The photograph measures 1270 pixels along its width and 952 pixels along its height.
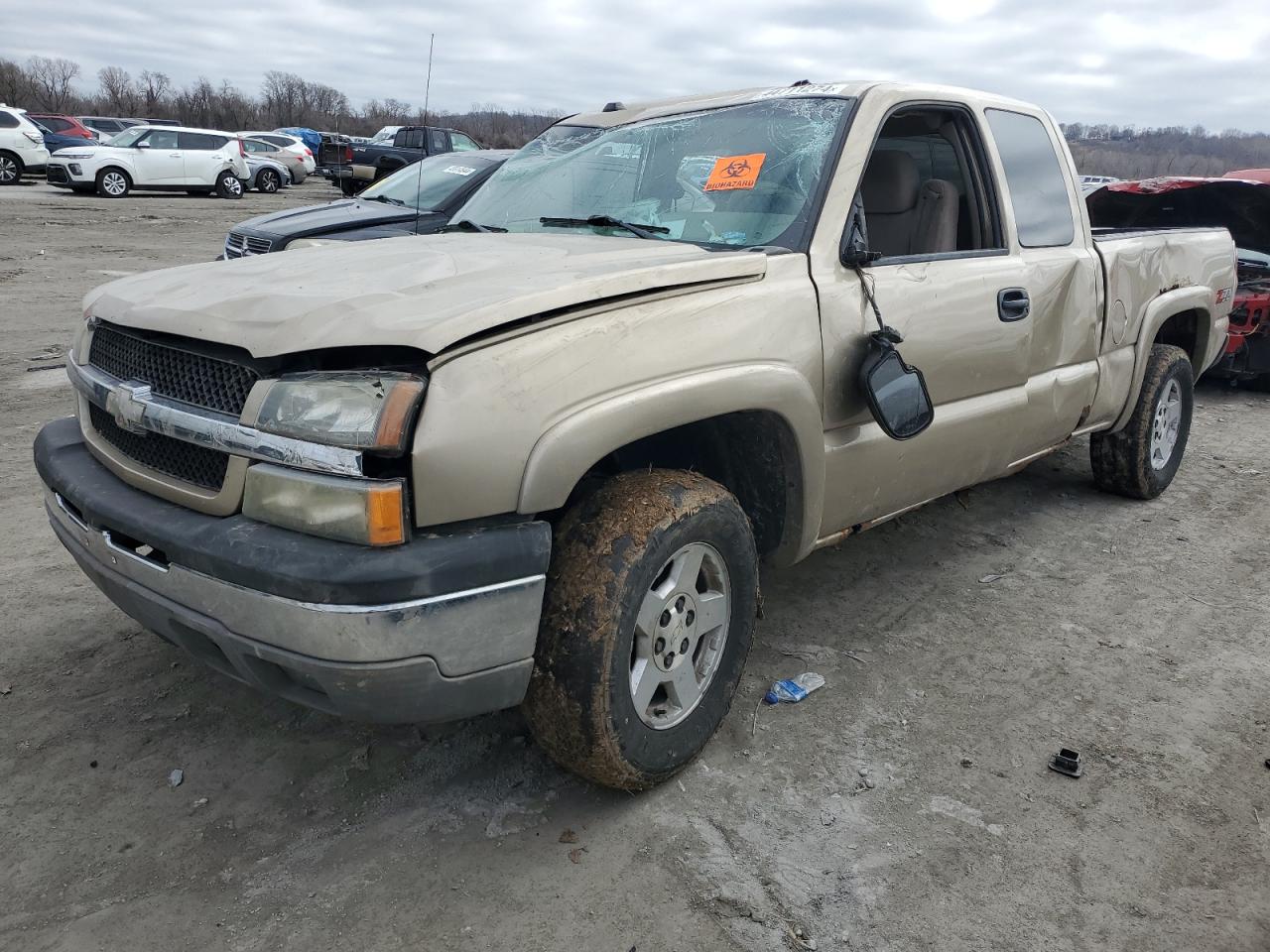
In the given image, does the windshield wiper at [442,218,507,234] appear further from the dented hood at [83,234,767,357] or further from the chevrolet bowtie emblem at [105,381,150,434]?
the chevrolet bowtie emblem at [105,381,150,434]

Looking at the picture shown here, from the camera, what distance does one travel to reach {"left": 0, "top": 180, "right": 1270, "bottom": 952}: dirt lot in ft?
7.13

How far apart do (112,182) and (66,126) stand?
28.0 ft

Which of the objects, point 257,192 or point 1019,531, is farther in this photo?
point 257,192

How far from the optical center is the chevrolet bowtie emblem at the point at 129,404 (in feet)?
7.60

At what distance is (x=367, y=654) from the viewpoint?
197 cm

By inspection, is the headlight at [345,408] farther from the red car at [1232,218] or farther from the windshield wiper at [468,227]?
the red car at [1232,218]

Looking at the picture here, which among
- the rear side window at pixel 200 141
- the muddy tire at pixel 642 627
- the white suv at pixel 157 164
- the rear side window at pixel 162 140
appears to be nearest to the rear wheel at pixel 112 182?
the white suv at pixel 157 164

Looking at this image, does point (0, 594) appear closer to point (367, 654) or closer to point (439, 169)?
point (367, 654)

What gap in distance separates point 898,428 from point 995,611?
135 cm

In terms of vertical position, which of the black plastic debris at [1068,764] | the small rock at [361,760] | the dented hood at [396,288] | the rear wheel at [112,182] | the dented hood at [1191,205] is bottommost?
the small rock at [361,760]

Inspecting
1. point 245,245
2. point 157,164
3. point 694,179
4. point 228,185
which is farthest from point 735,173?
point 228,185

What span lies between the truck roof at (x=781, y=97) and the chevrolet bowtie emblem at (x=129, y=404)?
2.09 metres

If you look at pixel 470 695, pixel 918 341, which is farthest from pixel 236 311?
pixel 918 341

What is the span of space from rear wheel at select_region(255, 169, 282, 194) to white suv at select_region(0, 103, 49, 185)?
478 cm
